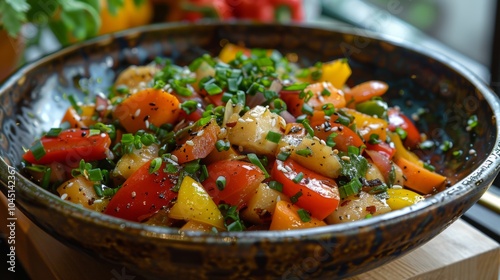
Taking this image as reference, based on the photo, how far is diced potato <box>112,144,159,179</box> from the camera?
1455 millimetres

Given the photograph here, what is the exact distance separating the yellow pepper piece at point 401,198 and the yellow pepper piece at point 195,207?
0.40 metres

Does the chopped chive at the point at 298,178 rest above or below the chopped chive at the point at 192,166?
above

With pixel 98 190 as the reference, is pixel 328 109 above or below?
above

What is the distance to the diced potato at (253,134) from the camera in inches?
57.0

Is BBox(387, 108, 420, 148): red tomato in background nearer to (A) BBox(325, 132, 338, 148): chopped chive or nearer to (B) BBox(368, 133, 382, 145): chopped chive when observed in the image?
(B) BBox(368, 133, 382, 145): chopped chive

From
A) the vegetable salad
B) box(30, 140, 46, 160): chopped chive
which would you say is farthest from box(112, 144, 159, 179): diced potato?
box(30, 140, 46, 160): chopped chive

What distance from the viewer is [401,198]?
1415 mm

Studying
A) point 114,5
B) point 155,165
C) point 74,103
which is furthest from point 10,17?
point 155,165

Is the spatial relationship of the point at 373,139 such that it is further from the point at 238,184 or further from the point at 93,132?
the point at 93,132

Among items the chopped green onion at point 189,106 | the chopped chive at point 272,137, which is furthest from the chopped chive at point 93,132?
the chopped chive at point 272,137

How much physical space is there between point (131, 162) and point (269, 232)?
0.53 meters

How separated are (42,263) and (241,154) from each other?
22.6 inches

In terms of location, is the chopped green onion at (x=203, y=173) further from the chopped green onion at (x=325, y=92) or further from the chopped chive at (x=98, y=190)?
the chopped green onion at (x=325, y=92)

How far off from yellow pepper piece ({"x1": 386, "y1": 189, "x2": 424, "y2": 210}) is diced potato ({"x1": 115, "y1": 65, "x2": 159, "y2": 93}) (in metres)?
0.83
